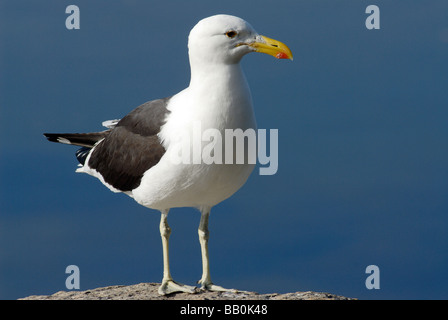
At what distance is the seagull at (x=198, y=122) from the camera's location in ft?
28.1

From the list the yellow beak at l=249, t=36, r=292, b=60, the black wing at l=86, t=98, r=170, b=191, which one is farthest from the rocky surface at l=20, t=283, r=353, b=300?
the yellow beak at l=249, t=36, r=292, b=60

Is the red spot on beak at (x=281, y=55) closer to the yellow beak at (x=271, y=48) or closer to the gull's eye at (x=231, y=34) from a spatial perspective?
the yellow beak at (x=271, y=48)

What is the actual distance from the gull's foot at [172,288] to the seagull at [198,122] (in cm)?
1

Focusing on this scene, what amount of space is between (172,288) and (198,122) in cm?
228

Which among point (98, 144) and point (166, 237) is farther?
point (98, 144)

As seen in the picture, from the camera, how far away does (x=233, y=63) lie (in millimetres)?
8664

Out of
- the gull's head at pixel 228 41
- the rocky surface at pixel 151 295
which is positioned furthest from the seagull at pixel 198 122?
the rocky surface at pixel 151 295

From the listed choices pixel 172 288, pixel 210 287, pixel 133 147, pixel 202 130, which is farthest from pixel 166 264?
pixel 202 130

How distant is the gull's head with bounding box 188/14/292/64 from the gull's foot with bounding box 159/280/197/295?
2867mm
